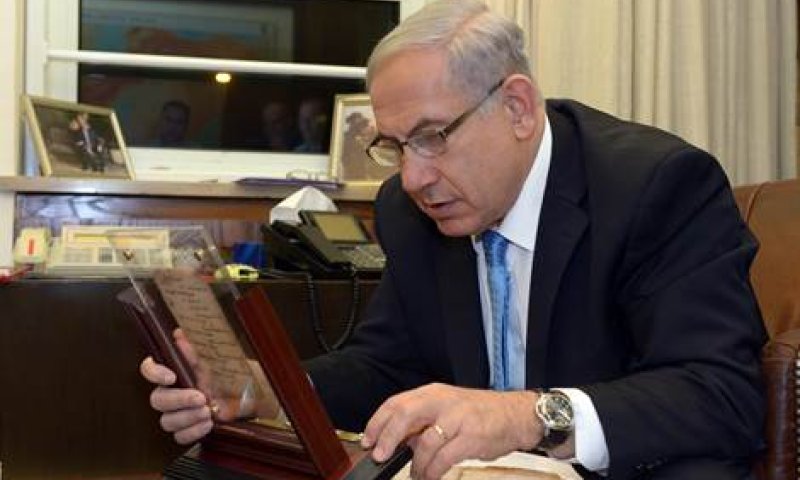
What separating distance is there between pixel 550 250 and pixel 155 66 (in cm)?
148

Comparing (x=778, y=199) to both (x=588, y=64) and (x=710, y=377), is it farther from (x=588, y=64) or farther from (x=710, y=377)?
(x=588, y=64)

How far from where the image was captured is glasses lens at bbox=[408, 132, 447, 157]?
47.3 inches

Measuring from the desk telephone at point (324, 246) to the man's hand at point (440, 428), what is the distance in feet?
3.05

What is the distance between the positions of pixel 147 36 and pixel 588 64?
3.67 feet

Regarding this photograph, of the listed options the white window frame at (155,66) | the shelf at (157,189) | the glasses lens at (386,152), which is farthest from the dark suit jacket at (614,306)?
the white window frame at (155,66)

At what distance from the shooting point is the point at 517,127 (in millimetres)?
1255

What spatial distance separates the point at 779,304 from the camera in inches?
56.0

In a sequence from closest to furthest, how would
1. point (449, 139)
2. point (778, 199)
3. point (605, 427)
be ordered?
point (605, 427) < point (449, 139) < point (778, 199)

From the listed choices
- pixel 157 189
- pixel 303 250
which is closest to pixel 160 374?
pixel 303 250

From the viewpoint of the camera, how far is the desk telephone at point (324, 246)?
183 cm

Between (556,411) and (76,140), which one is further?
(76,140)

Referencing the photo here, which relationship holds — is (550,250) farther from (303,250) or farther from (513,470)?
(303,250)

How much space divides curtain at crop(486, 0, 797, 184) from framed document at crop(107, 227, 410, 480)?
1.39 meters

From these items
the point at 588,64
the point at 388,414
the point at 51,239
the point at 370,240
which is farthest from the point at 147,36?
the point at 388,414
